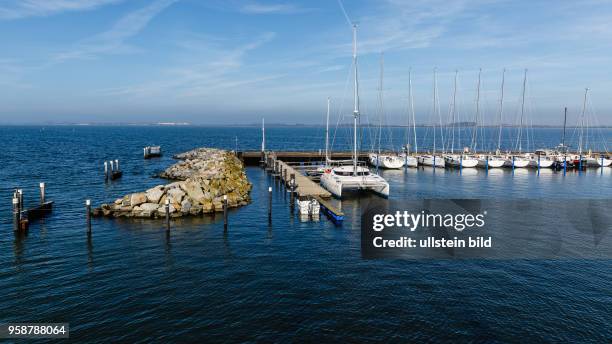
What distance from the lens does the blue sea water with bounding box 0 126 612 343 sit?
16.1m

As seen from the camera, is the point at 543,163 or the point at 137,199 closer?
the point at 137,199

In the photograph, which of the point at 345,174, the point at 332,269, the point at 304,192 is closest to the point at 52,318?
the point at 332,269

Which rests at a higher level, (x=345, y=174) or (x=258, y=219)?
(x=345, y=174)

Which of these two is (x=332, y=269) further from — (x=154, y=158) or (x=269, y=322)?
(x=154, y=158)

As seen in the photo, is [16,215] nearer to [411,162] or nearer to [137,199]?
[137,199]

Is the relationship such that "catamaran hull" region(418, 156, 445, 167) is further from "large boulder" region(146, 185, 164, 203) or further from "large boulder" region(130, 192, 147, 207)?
"large boulder" region(130, 192, 147, 207)

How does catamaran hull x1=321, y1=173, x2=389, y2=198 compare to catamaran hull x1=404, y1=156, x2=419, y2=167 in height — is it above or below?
below

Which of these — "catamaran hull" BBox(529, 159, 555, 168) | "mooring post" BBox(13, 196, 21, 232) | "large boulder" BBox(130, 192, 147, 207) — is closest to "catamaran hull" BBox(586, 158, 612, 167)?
"catamaran hull" BBox(529, 159, 555, 168)

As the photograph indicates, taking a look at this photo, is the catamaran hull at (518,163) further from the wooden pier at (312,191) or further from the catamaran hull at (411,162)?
the wooden pier at (312,191)

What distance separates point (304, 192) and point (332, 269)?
18102 mm

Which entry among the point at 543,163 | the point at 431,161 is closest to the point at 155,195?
the point at 431,161

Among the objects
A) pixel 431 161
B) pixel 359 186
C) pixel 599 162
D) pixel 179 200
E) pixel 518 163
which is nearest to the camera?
pixel 179 200

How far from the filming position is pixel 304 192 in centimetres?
4016

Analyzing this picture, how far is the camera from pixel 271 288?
65.1 ft
